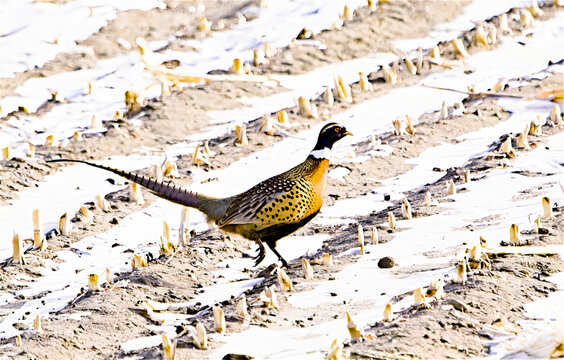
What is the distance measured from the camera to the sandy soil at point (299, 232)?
14.1ft

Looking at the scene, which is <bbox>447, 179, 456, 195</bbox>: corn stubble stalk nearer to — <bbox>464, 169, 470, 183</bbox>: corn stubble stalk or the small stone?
<bbox>464, 169, 470, 183</bbox>: corn stubble stalk

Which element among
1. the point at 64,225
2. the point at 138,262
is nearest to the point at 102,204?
the point at 64,225

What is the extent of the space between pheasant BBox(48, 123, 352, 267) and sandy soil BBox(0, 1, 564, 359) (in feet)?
0.85

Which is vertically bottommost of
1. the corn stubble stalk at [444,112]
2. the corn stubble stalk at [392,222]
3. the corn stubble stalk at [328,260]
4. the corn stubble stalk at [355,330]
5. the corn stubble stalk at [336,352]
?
the corn stubble stalk at [444,112]

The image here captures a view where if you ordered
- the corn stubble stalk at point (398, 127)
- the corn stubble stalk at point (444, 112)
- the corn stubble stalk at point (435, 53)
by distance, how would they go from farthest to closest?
1. the corn stubble stalk at point (435, 53)
2. the corn stubble stalk at point (444, 112)
3. the corn stubble stalk at point (398, 127)

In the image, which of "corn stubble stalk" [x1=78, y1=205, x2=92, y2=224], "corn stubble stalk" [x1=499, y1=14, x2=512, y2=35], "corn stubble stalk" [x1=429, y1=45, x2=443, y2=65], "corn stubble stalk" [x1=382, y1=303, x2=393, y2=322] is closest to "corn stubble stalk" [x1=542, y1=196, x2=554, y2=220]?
"corn stubble stalk" [x1=382, y1=303, x2=393, y2=322]

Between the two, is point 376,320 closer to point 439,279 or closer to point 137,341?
point 439,279

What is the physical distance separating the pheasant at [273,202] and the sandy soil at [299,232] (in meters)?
0.26

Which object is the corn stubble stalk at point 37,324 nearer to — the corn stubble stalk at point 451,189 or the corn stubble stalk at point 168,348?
the corn stubble stalk at point 168,348

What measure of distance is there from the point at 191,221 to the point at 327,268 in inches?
85.8

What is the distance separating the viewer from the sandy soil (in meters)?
4.30

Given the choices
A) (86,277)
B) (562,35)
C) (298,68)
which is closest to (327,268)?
(86,277)

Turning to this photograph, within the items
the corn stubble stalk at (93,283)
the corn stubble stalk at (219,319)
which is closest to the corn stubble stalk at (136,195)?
the corn stubble stalk at (93,283)

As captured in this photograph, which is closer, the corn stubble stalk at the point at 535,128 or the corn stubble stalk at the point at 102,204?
the corn stubble stalk at the point at 102,204
